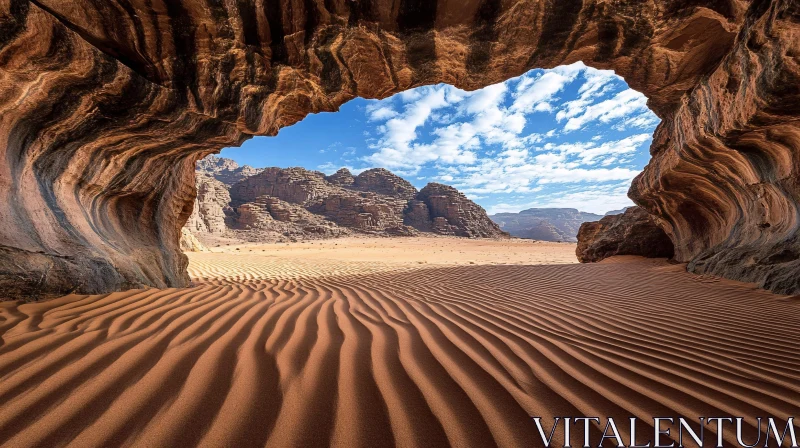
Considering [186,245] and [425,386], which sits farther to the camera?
[186,245]

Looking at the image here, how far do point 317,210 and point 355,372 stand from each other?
53624 mm

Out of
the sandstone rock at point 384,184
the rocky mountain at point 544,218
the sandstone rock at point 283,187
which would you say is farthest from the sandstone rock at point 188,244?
the rocky mountain at point 544,218

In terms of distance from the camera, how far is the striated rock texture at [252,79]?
9.77 feet

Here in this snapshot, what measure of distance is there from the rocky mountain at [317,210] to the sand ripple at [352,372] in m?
38.1

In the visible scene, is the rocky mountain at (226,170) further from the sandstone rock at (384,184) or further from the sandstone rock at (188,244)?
the sandstone rock at (188,244)

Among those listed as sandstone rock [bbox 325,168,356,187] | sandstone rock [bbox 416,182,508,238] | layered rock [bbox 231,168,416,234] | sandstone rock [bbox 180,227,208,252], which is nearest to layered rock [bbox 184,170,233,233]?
layered rock [bbox 231,168,416,234]

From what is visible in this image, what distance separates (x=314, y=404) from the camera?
134 cm

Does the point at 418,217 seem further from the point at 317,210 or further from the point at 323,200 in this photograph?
the point at 317,210

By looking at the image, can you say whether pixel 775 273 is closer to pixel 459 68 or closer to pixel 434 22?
pixel 459 68

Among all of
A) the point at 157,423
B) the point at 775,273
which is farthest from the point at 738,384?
the point at 775,273

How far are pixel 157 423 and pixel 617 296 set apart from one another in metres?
5.35

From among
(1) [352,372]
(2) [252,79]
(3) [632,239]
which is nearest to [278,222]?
(3) [632,239]

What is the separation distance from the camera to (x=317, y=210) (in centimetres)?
5331

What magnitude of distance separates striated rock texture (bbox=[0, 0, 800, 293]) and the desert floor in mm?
1624
